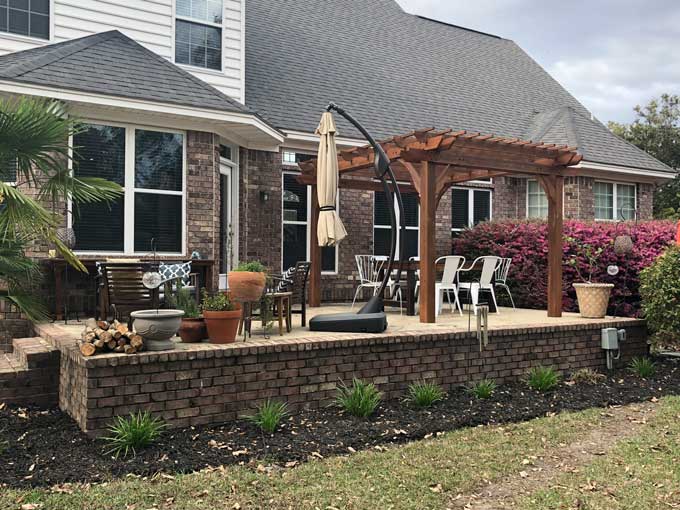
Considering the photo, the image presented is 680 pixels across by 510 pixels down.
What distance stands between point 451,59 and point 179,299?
42.7 ft

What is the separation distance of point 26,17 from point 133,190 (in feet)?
9.61

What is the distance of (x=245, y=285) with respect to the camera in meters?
5.99

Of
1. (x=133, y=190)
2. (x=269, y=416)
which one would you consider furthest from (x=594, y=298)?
(x=133, y=190)

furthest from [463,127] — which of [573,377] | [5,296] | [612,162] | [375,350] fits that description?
[5,296]

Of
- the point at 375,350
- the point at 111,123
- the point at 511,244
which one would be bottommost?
the point at 375,350

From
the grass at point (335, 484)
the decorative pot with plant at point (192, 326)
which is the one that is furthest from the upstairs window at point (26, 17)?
the grass at point (335, 484)

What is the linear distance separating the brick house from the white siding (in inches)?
0.8

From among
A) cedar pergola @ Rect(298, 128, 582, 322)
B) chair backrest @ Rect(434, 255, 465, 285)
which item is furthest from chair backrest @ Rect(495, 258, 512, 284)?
chair backrest @ Rect(434, 255, 465, 285)

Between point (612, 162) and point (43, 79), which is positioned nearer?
point (43, 79)

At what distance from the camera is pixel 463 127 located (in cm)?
1413

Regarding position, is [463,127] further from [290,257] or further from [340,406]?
[340,406]

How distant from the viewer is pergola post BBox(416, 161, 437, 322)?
24.9 feet

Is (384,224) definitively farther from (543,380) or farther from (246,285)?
(246,285)

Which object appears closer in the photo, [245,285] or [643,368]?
[245,285]
